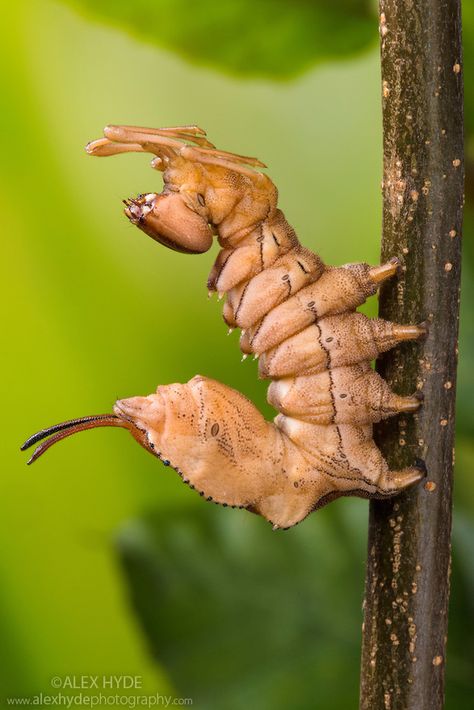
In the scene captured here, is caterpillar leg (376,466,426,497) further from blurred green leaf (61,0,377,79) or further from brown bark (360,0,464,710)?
blurred green leaf (61,0,377,79)

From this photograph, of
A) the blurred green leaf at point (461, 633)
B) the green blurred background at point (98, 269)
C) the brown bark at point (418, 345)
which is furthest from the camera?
the green blurred background at point (98, 269)

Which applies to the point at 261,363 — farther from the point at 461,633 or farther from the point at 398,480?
the point at 461,633

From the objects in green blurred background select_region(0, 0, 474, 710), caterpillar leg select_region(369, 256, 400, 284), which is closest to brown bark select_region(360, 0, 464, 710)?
caterpillar leg select_region(369, 256, 400, 284)

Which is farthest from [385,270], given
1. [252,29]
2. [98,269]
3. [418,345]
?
[98,269]

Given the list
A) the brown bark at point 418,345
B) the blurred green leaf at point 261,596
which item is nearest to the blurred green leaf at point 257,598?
the blurred green leaf at point 261,596

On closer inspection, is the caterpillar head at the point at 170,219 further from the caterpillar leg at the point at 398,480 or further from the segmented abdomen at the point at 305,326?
the caterpillar leg at the point at 398,480

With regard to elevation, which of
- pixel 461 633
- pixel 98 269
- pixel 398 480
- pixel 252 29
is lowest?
pixel 461 633

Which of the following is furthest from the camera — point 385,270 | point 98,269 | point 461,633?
point 98,269
